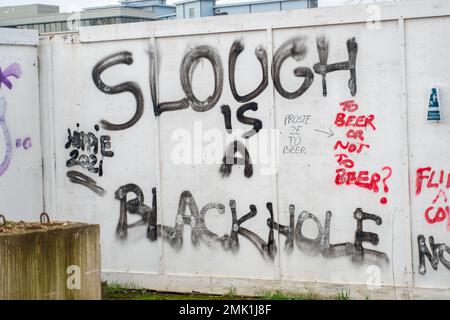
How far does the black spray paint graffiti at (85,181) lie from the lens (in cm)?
916

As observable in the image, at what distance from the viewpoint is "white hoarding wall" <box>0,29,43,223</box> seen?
901 centimetres

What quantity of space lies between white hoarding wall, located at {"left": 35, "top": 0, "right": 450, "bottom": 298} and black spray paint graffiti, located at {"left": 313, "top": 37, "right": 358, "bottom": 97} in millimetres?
14

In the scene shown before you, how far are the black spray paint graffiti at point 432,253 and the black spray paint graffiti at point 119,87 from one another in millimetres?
3191

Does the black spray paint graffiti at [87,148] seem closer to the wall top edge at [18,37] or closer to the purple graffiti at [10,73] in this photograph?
the purple graffiti at [10,73]

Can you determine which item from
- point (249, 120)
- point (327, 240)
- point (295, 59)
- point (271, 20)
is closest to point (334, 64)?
point (295, 59)

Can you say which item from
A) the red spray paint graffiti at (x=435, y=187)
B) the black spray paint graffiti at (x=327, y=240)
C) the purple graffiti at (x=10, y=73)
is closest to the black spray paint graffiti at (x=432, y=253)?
the red spray paint graffiti at (x=435, y=187)

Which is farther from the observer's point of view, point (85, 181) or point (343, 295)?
point (85, 181)

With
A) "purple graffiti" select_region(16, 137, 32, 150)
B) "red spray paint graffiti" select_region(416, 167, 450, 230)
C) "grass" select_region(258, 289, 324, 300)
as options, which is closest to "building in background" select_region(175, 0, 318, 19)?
"purple graffiti" select_region(16, 137, 32, 150)

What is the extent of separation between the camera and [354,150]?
26.0 feet

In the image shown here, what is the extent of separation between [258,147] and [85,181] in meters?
2.09

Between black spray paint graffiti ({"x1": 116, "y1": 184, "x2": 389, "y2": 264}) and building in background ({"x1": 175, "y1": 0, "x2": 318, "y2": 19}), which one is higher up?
building in background ({"x1": 175, "y1": 0, "x2": 318, "y2": 19})

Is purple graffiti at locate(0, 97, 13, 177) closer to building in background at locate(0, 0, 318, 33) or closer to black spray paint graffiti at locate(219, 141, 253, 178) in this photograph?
black spray paint graffiti at locate(219, 141, 253, 178)

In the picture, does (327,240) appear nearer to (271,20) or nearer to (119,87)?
(271,20)

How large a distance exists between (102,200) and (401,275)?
3.30 metres
